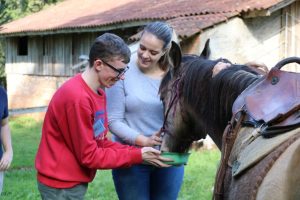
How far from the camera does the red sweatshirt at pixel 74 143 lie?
2.44 m

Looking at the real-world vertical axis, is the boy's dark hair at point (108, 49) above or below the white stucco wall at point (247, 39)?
below

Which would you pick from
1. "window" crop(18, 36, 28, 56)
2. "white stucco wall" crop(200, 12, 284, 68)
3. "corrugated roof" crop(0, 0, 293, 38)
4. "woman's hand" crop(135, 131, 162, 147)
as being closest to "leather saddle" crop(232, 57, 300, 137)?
"woman's hand" crop(135, 131, 162, 147)

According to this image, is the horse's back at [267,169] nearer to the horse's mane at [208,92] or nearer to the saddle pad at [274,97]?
the saddle pad at [274,97]

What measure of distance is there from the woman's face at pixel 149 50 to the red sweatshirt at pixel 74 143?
0.40 metres

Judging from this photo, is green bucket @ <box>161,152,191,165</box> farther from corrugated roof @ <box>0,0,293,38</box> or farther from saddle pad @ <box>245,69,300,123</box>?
corrugated roof @ <box>0,0,293,38</box>

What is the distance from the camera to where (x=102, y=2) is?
20359 mm

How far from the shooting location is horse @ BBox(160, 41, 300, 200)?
1595 mm

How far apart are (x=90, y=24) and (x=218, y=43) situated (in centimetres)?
630

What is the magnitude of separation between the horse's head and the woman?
0.21 m

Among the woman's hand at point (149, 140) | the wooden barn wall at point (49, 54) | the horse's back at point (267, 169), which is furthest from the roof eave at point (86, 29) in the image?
A: the horse's back at point (267, 169)

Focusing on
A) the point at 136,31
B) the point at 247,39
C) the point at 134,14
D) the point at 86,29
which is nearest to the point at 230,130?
the point at 247,39

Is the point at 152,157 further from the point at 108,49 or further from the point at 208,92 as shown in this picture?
the point at 108,49

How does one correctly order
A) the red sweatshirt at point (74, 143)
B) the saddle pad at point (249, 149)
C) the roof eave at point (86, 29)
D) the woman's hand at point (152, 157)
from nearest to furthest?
the saddle pad at point (249, 149) < the red sweatshirt at point (74, 143) < the woman's hand at point (152, 157) < the roof eave at point (86, 29)

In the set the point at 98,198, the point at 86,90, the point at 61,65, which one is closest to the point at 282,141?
the point at 86,90
